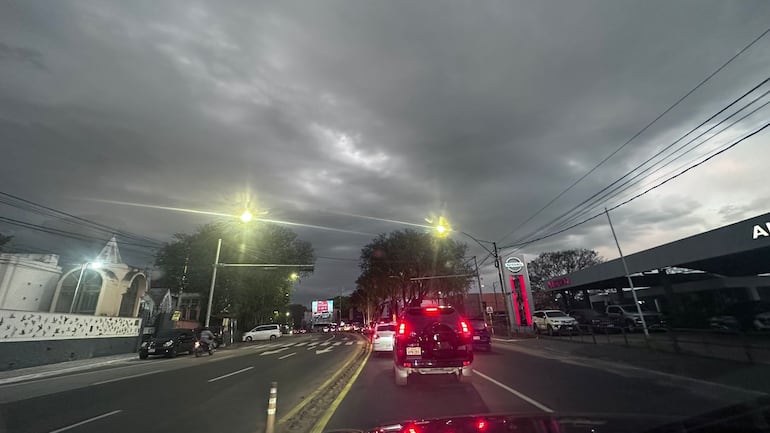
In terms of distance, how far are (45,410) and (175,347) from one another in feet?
51.8

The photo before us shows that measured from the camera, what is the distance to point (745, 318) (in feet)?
61.0

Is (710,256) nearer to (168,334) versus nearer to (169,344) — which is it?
(169,344)

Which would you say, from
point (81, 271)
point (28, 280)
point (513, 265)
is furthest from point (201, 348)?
point (513, 265)

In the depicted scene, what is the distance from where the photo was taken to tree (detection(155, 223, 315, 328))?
3647 cm

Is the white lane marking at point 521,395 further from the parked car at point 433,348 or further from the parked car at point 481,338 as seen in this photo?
the parked car at point 481,338

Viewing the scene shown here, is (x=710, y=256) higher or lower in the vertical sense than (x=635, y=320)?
higher

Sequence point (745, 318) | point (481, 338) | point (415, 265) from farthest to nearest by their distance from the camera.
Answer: point (415, 265) → point (745, 318) → point (481, 338)

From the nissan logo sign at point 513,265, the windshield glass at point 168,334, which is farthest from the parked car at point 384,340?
the nissan logo sign at point 513,265

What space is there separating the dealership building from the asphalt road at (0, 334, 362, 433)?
22399 millimetres

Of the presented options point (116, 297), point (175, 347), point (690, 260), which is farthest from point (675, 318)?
point (116, 297)

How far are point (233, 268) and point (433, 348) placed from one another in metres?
31.6

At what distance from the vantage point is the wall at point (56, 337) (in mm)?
17906

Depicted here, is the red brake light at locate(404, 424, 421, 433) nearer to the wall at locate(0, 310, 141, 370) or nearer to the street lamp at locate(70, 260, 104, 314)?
the wall at locate(0, 310, 141, 370)

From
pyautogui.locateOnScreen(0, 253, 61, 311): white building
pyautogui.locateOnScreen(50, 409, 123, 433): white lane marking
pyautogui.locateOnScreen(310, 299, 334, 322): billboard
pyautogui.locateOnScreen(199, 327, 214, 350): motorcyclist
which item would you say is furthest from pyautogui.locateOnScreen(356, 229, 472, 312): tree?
pyautogui.locateOnScreen(310, 299, 334, 322): billboard
